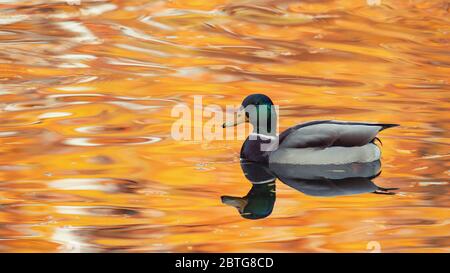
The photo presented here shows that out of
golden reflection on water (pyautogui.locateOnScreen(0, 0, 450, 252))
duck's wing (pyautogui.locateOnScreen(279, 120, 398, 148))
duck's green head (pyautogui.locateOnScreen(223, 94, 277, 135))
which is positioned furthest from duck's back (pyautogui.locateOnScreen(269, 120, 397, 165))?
duck's green head (pyautogui.locateOnScreen(223, 94, 277, 135))

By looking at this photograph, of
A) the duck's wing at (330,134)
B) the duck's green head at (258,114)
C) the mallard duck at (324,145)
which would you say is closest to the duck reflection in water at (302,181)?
the mallard duck at (324,145)

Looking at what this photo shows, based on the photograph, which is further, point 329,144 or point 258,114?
point 258,114

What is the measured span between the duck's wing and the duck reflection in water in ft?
0.62

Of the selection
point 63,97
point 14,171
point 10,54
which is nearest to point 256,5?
point 10,54

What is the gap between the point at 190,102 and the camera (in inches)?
424

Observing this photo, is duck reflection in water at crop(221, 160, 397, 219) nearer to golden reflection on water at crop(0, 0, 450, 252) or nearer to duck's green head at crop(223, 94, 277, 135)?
golden reflection on water at crop(0, 0, 450, 252)

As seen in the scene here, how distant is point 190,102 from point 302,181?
2.53 m

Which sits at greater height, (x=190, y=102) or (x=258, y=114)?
(x=258, y=114)

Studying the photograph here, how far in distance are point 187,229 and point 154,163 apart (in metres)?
1.79

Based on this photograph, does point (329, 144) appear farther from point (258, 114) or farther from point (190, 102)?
point (190, 102)

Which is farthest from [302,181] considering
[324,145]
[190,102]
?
[190,102]

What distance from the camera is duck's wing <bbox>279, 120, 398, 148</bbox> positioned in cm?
891

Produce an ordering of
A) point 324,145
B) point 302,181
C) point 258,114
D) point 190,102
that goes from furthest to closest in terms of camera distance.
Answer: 1. point 190,102
2. point 258,114
3. point 324,145
4. point 302,181

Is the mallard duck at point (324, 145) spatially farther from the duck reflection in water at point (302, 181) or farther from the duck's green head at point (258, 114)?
the duck's green head at point (258, 114)
